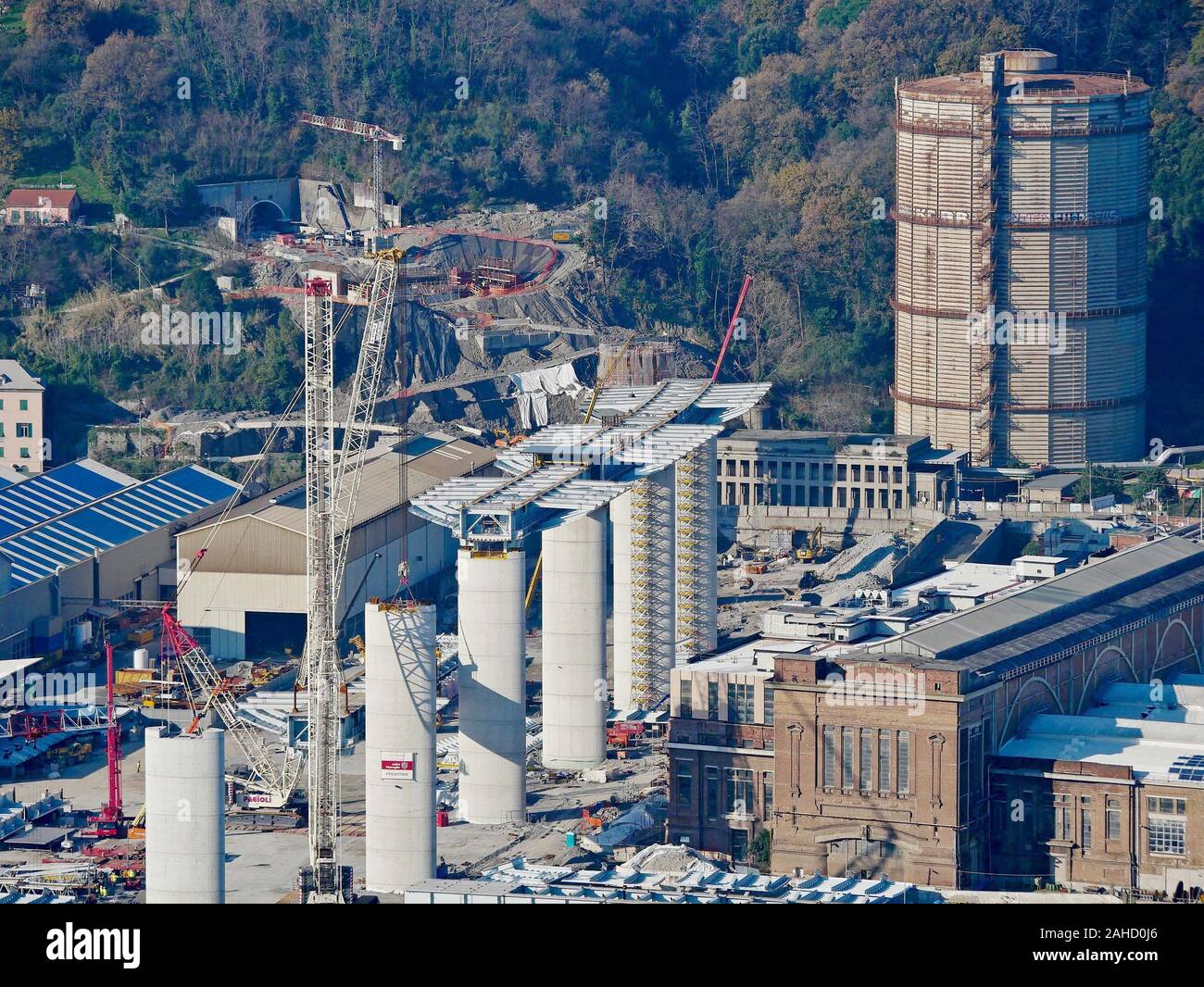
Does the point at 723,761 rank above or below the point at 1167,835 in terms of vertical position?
above

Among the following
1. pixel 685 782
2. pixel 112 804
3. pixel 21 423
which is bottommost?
pixel 112 804

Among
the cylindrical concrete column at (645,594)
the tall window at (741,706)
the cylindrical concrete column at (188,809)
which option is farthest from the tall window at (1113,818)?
the cylindrical concrete column at (188,809)

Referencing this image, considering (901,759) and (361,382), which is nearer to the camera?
(901,759)

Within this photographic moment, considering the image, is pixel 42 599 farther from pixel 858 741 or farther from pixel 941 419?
pixel 941 419

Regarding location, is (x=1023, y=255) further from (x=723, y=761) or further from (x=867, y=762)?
(x=867, y=762)

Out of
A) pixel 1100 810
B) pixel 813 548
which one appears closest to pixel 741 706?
pixel 1100 810

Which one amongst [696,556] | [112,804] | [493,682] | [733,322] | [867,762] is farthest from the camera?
[733,322]

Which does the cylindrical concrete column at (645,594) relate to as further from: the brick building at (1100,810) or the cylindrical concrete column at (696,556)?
the brick building at (1100,810)
